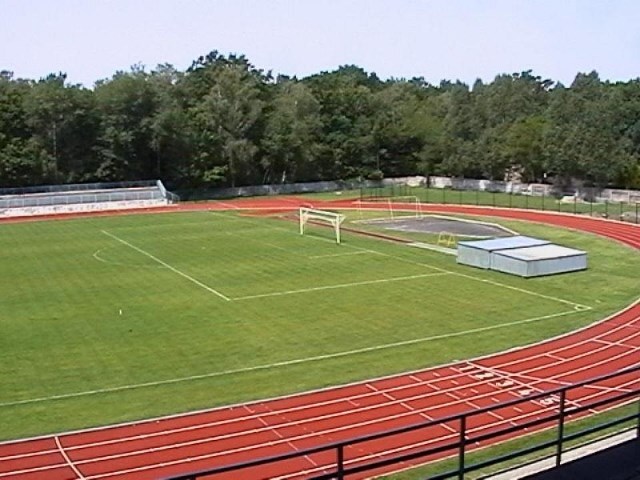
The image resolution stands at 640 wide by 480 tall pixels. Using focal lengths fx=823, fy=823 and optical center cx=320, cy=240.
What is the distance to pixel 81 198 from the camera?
7600 centimetres

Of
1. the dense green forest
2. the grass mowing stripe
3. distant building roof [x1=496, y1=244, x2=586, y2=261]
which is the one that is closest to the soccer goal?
the grass mowing stripe

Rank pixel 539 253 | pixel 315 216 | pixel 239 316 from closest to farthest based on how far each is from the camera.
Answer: pixel 239 316, pixel 539 253, pixel 315 216

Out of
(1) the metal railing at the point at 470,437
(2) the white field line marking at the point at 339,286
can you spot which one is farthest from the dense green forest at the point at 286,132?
(1) the metal railing at the point at 470,437

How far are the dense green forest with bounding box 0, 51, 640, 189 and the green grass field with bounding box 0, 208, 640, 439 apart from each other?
30687 mm

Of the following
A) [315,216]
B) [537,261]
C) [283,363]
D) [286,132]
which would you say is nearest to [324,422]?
[283,363]

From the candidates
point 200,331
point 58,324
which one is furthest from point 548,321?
point 58,324

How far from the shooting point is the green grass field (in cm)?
2197

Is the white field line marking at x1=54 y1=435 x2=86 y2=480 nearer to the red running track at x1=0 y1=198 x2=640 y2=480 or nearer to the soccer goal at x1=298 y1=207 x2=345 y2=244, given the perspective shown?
the red running track at x1=0 y1=198 x2=640 y2=480

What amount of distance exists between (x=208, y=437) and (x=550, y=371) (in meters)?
10.1

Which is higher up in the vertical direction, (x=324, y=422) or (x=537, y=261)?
(x=537, y=261)

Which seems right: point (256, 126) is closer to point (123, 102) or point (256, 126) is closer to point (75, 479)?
point (123, 102)

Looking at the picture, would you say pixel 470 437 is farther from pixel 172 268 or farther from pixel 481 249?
pixel 172 268

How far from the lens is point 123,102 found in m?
84.1

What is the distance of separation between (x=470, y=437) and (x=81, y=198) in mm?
64672
